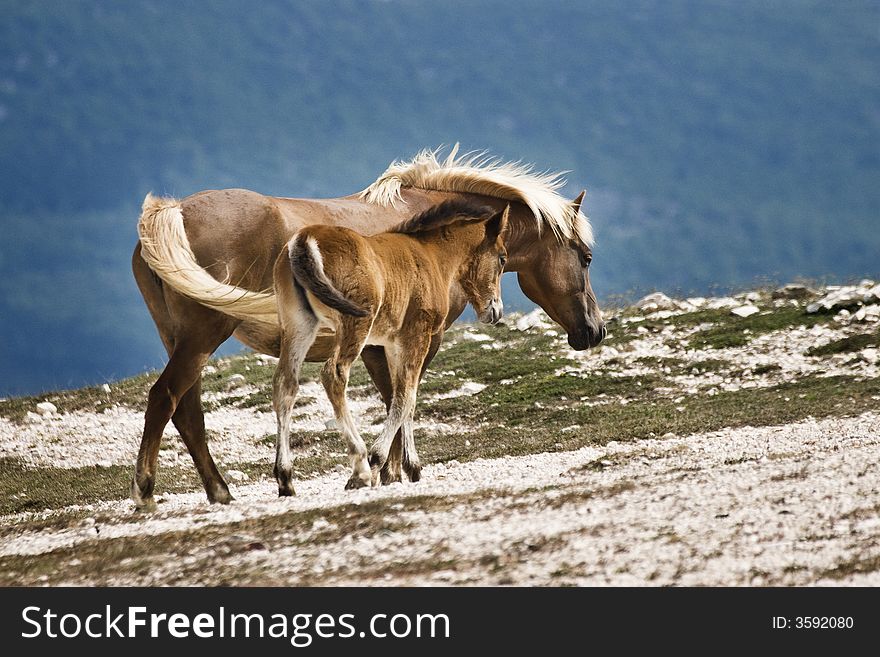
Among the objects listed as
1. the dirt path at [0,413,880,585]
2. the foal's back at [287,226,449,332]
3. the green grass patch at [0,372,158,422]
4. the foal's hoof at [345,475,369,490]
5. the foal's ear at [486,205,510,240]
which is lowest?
the dirt path at [0,413,880,585]

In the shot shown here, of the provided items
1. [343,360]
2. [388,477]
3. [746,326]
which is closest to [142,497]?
[388,477]

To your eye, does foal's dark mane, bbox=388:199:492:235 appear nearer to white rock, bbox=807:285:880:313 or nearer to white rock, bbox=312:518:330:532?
white rock, bbox=312:518:330:532

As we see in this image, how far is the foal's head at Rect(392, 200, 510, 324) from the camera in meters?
9.35

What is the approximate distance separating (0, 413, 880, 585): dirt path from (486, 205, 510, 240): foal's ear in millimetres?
2434

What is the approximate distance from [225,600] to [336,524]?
160cm

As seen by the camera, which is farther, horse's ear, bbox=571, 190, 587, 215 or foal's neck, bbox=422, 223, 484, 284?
horse's ear, bbox=571, 190, 587, 215

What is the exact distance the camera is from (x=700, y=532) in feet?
18.9

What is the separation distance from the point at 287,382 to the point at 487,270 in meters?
2.61

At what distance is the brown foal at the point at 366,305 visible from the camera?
8000 mm

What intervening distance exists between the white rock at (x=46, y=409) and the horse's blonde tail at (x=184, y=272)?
977 cm

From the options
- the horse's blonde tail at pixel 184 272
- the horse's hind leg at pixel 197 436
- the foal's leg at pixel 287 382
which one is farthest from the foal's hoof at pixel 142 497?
the horse's blonde tail at pixel 184 272

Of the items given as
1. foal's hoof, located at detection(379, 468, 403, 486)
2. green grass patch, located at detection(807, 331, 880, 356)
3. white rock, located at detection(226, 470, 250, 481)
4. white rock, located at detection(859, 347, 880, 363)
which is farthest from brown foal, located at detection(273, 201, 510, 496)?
green grass patch, located at detection(807, 331, 880, 356)

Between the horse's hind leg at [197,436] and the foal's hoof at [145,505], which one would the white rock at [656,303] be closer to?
the horse's hind leg at [197,436]

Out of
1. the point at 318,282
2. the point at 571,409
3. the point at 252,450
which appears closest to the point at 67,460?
the point at 252,450
